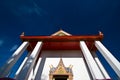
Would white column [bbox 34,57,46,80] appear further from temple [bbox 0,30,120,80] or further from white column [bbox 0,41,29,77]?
white column [bbox 0,41,29,77]

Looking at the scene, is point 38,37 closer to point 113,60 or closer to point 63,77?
point 63,77

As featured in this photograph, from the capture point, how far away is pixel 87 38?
27.4 feet

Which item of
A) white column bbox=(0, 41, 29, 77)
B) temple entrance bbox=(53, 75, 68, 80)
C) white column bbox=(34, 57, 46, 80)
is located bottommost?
white column bbox=(0, 41, 29, 77)

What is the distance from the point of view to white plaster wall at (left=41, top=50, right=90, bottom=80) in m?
7.73

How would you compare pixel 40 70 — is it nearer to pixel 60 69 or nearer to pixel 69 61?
pixel 60 69

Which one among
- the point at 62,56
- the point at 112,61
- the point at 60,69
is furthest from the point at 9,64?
the point at 112,61

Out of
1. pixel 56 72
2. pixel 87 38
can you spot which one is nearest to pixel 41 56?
pixel 56 72

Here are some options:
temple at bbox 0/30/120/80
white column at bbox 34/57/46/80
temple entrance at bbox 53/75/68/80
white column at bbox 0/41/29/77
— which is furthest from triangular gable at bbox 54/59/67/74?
white column at bbox 0/41/29/77

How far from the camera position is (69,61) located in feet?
28.3

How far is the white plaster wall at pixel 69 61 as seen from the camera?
773 centimetres

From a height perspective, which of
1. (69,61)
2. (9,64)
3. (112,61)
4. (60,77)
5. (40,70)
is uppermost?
(69,61)

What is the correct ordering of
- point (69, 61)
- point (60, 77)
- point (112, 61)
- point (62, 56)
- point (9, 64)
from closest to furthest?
1. point (9, 64)
2. point (112, 61)
3. point (60, 77)
4. point (69, 61)
5. point (62, 56)

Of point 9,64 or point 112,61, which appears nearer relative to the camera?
point 9,64

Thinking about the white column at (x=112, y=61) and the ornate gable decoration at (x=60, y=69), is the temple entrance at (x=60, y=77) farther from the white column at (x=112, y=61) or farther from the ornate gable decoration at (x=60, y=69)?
the white column at (x=112, y=61)
